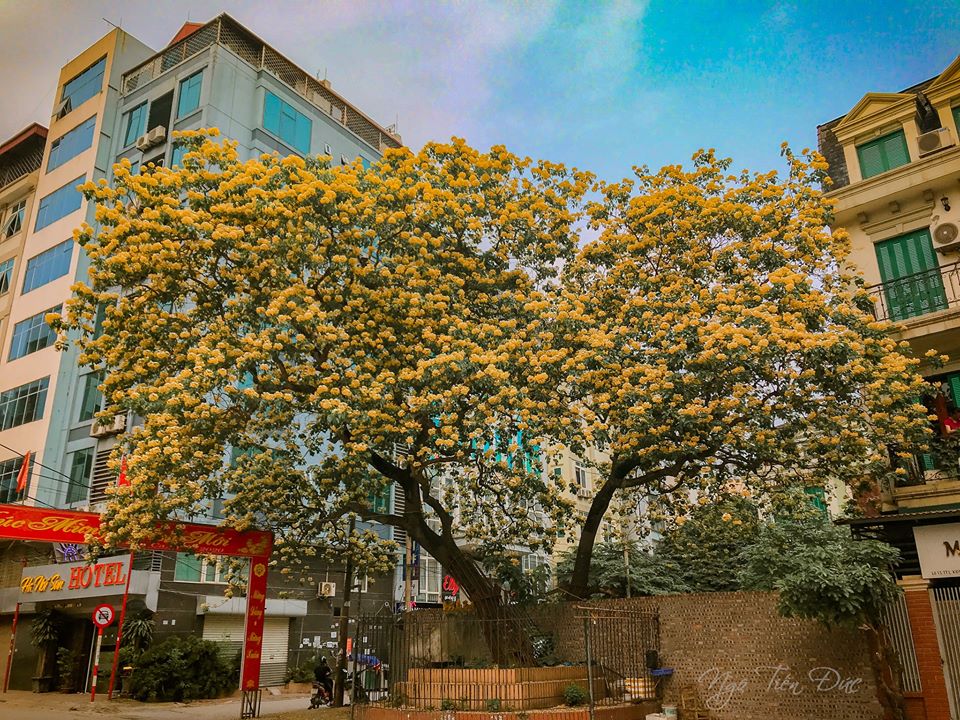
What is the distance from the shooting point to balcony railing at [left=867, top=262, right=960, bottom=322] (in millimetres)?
16453

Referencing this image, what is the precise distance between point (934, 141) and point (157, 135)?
2689 cm

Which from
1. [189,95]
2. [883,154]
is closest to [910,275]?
[883,154]

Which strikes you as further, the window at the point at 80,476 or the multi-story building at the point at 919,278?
the window at the point at 80,476

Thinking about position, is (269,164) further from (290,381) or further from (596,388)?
(596,388)

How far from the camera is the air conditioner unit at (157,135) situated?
30344 millimetres

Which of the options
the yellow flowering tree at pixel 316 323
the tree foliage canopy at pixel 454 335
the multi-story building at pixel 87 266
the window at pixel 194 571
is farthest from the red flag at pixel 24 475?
the tree foliage canopy at pixel 454 335

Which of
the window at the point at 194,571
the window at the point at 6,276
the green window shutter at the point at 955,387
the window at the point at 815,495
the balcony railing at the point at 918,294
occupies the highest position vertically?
the window at the point at 6,276

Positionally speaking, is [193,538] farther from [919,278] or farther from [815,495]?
[919,278]

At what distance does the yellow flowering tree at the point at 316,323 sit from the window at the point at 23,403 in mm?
17477

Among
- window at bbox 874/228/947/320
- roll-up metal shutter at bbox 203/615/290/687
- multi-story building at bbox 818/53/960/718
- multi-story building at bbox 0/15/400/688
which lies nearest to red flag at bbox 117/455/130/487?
multi-story building at bbox 0/15/400/688

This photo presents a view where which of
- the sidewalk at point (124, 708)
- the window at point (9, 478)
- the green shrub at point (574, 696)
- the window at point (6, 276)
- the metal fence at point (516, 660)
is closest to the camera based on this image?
the metal fence at point (516, 660)

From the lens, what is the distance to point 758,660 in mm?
15156

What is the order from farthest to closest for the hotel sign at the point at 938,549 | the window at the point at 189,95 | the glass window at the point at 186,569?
the window at the point at 189,95 < the glass window at the point at 186,569 < the hotel sign at the point at 938,549

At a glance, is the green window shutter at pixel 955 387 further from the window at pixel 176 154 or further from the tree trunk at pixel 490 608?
the window at pixel 176 154
